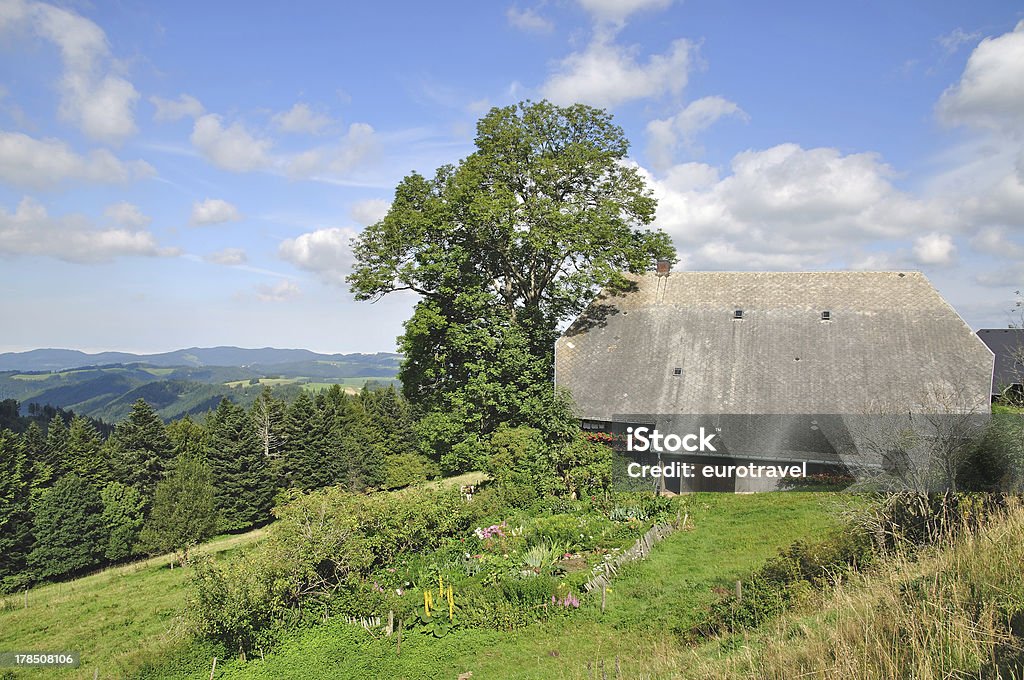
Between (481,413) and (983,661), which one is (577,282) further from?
(983,661)

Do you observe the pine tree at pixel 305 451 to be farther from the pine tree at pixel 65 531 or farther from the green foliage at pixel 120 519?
the pine tree at pixel 65 531

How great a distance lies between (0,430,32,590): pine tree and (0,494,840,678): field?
73.7ft

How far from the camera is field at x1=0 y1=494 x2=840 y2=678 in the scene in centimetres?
1142

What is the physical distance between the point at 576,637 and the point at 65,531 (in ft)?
137

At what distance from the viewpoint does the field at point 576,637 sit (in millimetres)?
11422

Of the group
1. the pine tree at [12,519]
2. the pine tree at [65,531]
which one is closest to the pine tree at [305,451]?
the pine tree at [65,531]

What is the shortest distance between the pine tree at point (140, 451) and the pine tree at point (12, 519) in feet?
22.3

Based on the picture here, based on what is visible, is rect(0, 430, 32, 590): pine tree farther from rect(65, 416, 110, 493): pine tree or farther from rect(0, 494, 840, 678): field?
rect(0, 494, 840, 678): field

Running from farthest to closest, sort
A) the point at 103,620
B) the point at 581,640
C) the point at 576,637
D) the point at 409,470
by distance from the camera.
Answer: the point at 409,470 < the point at 103,620 < the point at 576,637 < the point at 581,640

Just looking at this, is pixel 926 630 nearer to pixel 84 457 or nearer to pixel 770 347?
pixel 770 347

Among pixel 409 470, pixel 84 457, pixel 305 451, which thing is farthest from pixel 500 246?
pixel 84 457

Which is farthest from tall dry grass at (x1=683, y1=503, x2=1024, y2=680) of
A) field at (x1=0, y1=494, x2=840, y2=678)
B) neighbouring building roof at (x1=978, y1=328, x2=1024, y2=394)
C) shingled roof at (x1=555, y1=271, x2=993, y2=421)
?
neighbouring building roof at (x1=978, y1=328, x2=1024, y2=394)

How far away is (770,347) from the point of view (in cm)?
2352

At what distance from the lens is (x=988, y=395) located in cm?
2045
